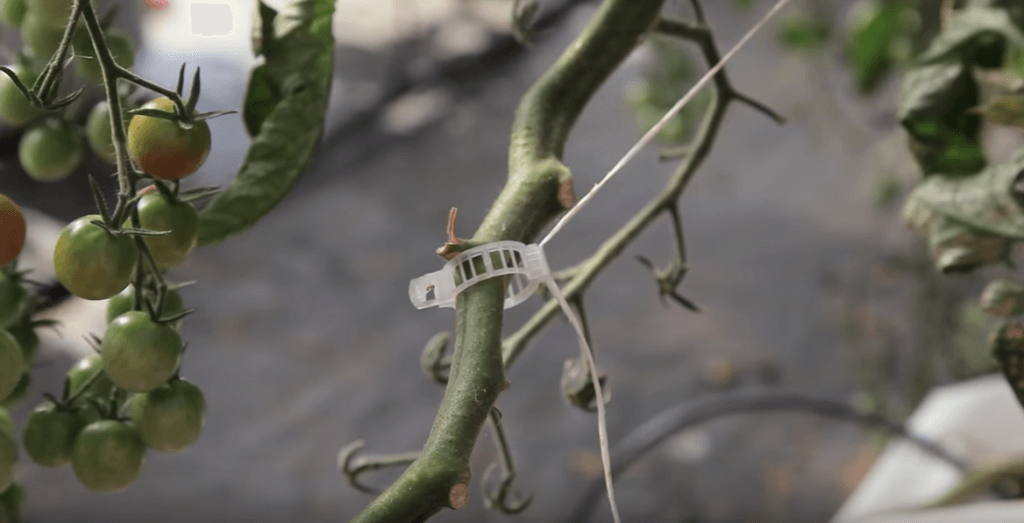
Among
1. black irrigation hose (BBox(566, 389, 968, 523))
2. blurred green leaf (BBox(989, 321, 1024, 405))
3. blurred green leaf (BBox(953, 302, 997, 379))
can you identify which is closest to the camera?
blurred green leaf (BBox(989, 321, 1024, 405))

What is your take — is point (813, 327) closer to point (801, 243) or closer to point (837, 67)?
point (801, 243)

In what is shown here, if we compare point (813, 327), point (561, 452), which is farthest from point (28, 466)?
point (813, 327)

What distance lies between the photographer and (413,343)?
1.28 meters

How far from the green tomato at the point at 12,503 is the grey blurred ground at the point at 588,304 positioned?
941 millimetres

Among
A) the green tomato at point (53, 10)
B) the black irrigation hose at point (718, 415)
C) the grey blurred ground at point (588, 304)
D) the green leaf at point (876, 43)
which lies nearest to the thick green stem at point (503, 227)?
the green tomato at point (53, 10)

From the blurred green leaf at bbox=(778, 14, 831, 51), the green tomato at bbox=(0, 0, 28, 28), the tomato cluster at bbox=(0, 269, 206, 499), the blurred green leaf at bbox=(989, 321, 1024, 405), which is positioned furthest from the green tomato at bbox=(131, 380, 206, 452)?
the blurred green leaf at bbox=(778, 14, 831, 51)

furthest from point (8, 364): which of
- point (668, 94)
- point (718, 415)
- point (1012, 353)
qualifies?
point (668, 94)

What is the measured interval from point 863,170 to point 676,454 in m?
0.54

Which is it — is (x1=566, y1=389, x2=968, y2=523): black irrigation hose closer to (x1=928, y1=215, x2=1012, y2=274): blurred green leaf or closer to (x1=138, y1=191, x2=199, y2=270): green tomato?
(x1=928, y1=215, x2=1012, y2=274): blurred green leaf

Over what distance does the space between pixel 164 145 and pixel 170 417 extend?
0.06m

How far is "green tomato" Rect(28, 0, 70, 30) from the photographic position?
0.63ft

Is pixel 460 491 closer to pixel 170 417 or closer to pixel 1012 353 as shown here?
pixel 170 417

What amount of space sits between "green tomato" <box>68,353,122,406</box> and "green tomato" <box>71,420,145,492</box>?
2 cm

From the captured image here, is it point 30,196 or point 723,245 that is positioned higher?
point 30,196
